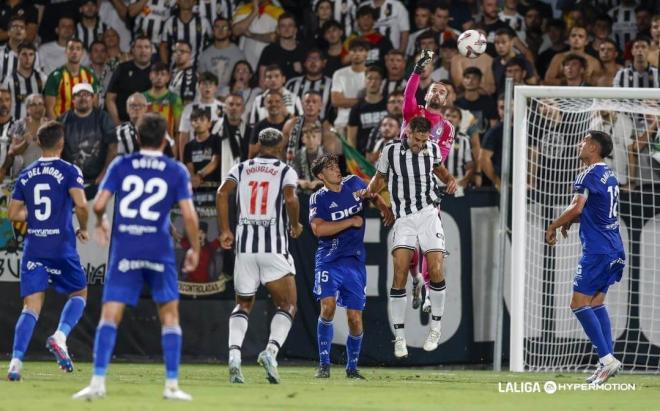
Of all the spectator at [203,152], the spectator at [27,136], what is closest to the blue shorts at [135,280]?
the spectator at [203,152]

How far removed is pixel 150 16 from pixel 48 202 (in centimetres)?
866

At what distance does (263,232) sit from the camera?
39.8 ft

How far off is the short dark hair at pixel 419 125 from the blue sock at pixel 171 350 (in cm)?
465

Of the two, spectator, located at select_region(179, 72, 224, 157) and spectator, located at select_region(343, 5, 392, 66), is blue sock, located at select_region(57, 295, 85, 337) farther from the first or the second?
spectator, located at select_region(343, 5, 392, 66)

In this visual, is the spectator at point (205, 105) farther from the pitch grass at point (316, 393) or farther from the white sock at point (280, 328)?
the white sock at point (280, 328)

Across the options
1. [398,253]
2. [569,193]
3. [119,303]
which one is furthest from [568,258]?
[119,303]

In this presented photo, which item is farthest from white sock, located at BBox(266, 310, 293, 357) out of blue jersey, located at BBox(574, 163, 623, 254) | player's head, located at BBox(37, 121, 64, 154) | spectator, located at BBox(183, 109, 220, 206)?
spectator, located at BBox(183, 109, 220, 206)

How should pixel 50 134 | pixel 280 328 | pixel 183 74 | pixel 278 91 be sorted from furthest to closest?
pixel 183 74 < pixel 278 91 < pixel 280 328 < pixel 50 134

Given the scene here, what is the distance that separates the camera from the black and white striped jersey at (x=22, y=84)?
731 inches

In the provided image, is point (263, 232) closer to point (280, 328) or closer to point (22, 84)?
point (280, 328)

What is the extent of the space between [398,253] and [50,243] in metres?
3.72

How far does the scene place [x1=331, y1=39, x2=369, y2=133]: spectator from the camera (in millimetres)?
17970

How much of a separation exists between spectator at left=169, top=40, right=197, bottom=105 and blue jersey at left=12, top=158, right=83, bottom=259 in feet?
22.0

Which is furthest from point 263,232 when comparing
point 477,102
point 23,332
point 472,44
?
point 477,102
